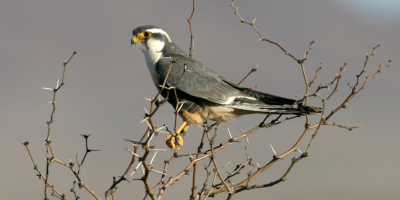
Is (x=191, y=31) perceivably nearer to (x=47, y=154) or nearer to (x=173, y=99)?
(x=173, y=99)

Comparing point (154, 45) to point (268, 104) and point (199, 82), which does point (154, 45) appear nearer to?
point (199, 82)

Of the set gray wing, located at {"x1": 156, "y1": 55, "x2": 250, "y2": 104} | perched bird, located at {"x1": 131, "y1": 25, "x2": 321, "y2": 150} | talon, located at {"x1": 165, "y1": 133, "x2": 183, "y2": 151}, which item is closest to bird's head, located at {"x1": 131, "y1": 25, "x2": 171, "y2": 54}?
perched bird, located at {"x1": 131, "y1": 25, "x2": 321, "y2": 150}

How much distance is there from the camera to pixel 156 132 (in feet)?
5.94

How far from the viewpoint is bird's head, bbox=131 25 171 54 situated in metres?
3.99

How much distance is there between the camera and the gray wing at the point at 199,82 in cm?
351

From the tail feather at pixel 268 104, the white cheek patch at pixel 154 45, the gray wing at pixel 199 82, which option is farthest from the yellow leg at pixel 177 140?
the white cheek patch at pixel 154 45

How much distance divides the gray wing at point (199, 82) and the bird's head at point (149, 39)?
13.4 inches

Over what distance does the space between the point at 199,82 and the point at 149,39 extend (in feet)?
2.88

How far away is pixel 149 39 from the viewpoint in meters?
4.00

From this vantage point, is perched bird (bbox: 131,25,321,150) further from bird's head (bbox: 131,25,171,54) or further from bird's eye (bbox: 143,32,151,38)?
bird's eye (bbox: 143,32,151,38)

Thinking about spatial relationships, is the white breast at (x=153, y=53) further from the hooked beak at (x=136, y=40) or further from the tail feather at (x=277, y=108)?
the tail feather at (x=277, y=108)

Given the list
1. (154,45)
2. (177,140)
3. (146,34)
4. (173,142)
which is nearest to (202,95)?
(173,142)

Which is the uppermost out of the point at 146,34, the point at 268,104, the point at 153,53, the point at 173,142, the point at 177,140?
the point at 146,34

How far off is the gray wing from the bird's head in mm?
341
